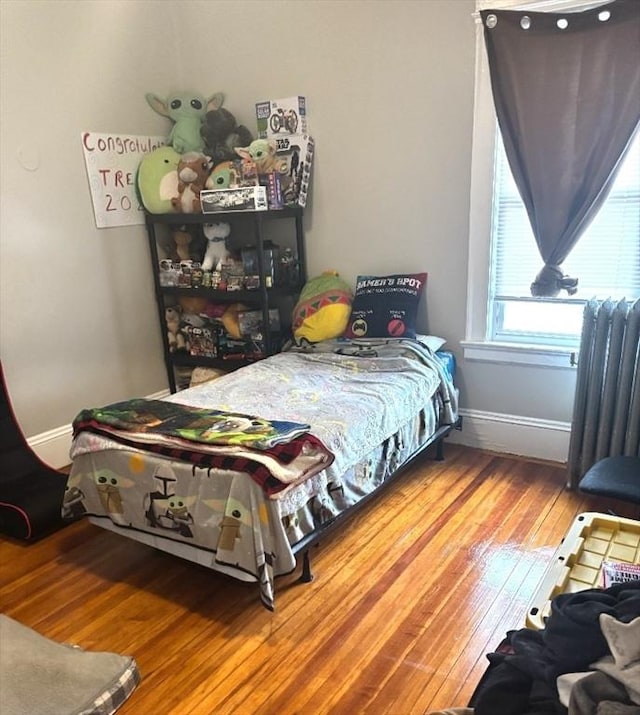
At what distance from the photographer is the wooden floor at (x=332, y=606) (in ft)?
5.84

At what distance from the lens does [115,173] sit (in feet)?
11.6

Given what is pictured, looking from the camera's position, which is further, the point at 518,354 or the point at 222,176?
the point at 222,176

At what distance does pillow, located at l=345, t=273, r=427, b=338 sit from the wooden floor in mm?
860

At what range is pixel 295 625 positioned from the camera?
204cm

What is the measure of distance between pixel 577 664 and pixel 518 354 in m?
2.21

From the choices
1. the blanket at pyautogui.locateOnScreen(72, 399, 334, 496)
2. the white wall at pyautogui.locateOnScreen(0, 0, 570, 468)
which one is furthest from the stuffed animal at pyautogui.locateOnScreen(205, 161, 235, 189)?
the blanket at pyautogui.locateOnScreen(72, 399, 334, 496)

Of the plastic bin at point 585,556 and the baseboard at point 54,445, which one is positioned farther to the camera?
the baseboard at point 54,445

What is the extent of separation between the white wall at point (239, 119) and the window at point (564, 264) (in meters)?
0.19

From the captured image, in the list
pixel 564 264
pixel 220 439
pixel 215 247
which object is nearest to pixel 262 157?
pixel 215 247

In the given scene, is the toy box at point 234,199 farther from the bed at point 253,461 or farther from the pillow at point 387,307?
the bed at point 253,461

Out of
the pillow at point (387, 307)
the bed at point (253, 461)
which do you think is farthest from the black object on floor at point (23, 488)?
the pillow at point (387, 307)

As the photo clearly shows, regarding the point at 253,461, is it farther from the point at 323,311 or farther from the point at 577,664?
the point at 323,311

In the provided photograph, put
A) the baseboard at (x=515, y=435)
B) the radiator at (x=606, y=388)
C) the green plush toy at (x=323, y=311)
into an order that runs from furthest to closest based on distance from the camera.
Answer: the green plush toy at (x=323, y=311)
the baseboard at (x=515, y=435)
the radiator at (x=606, y=388)

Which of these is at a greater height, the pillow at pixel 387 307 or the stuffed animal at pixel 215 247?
the stuffed animal at pixel 215 247
